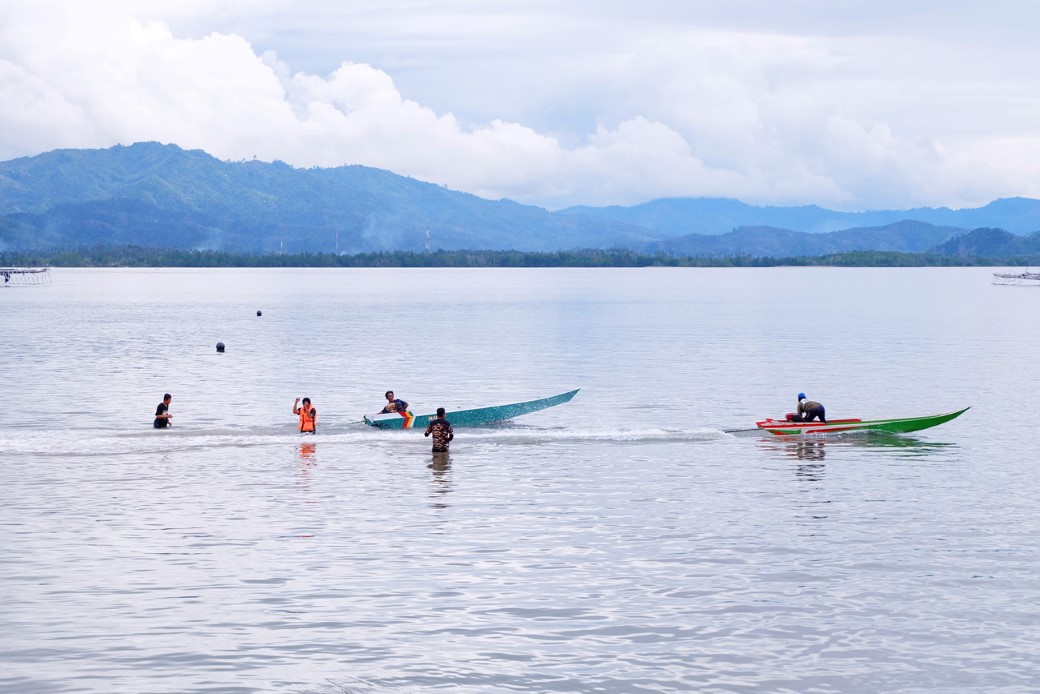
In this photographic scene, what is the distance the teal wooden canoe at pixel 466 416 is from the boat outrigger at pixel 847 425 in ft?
38.4

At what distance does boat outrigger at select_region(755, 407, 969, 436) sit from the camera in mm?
54344

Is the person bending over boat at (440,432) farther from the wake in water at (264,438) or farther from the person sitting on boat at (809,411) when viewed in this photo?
the person sitting on boat at (809,411)

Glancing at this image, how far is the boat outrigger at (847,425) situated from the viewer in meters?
54.3

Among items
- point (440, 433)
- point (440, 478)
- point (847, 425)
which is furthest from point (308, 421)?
point (847, 425)

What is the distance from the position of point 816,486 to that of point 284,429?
25.5m

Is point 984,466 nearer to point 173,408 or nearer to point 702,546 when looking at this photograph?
point 702,546

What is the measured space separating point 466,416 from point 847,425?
17687 mm

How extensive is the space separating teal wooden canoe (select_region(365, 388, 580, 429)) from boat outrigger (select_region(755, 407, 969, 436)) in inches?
461

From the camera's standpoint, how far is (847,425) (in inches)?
2153

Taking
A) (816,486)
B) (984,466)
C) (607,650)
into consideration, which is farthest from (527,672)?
(984,466)

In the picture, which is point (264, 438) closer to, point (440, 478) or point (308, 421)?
point (308, 421)

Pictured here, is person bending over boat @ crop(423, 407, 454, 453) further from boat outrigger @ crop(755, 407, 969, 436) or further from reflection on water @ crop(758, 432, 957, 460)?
boat outrigger @ crop(755, 407, 969, 436)

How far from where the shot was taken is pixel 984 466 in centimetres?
4831

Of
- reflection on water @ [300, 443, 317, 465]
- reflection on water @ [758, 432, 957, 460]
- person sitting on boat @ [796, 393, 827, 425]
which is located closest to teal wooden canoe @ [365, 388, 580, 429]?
reflection on water @ [300, 443, 317, 465]
